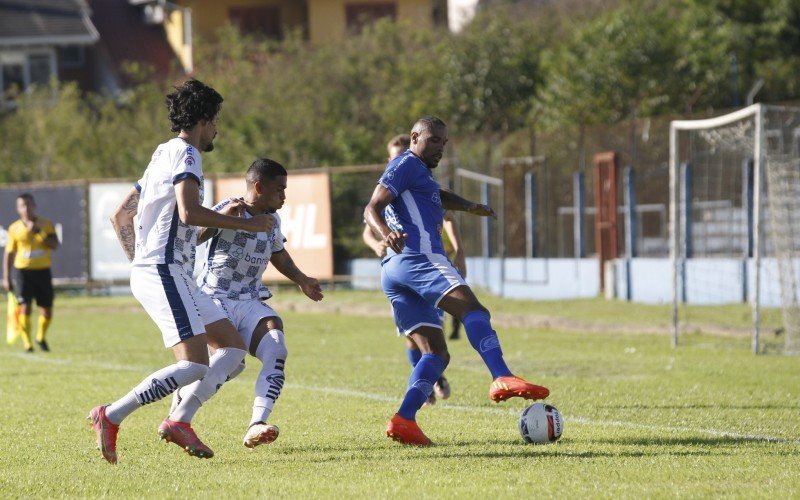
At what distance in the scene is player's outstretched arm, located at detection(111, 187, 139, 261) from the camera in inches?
305

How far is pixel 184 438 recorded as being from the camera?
725 cm

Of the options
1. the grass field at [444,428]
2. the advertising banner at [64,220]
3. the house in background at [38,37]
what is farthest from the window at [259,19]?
the grass field at [444,428]

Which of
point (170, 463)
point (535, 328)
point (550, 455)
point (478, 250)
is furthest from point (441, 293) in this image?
point (478, 250)

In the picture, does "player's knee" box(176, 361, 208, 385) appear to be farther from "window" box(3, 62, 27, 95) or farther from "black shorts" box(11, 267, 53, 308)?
"window" box(3, 62, 27, 95)

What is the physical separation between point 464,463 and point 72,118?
103ft

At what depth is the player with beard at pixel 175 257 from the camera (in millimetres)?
7191

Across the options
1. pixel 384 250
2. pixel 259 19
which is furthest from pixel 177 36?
pixel 384 250

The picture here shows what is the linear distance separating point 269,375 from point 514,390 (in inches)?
56.6

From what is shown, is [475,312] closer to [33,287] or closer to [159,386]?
[159,386]

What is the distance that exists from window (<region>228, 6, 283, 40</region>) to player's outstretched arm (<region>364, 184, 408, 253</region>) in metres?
39.8

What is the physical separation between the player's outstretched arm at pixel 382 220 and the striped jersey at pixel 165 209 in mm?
1178

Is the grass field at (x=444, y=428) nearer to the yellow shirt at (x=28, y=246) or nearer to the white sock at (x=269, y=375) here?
the white sock at (x=269, y=375)

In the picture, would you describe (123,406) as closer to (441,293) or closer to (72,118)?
(441,293)

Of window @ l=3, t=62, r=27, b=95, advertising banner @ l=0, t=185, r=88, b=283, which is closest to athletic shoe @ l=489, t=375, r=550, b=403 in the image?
advertising banner @ l=0, t=185, r=88, b=283
